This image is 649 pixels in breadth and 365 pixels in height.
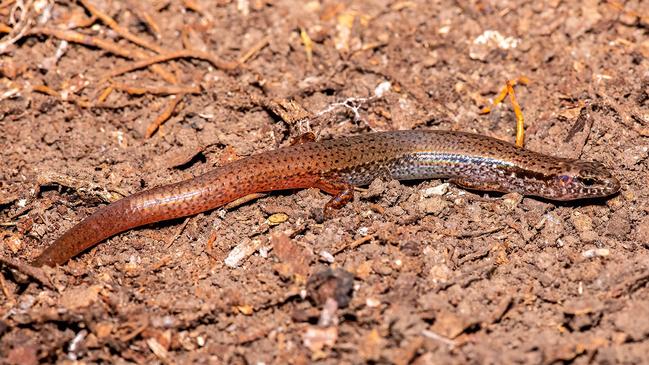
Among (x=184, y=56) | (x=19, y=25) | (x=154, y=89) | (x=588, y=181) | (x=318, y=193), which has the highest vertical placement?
(x=19, y=25)

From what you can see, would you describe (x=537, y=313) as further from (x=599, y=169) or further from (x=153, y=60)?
(x=153, y=60)

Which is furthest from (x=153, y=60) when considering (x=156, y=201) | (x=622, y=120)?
(x=622, y=120)

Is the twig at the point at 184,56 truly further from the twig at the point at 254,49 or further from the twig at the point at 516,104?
the twig at the point at 516,104

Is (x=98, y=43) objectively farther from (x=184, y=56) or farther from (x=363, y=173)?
(x=363, y=173)

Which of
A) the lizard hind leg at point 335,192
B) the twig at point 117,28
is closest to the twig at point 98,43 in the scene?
the twig at point 117,28

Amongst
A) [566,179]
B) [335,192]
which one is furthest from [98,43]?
[566,179]
